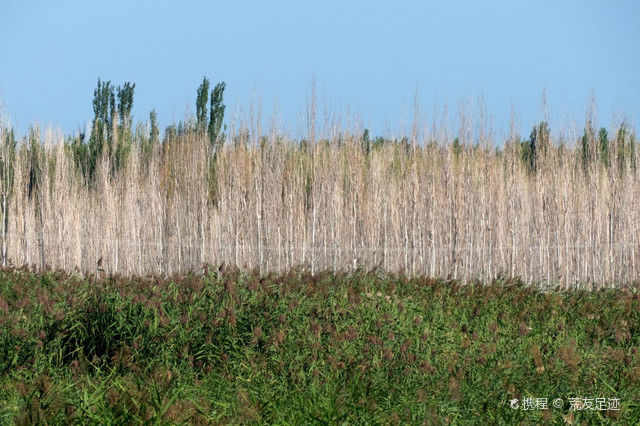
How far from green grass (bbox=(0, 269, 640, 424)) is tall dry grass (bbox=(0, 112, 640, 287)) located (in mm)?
4675

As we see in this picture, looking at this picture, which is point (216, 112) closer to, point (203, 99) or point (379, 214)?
point (203, 99)

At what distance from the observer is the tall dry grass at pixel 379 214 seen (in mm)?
12766

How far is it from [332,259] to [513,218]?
9.81 ft

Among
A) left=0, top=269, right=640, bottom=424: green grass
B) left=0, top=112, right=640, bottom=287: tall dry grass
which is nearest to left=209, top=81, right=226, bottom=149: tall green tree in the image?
left=0, top=112, right=640, bottom=287: tall dry grass

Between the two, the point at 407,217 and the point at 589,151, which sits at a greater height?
the point at 589,151

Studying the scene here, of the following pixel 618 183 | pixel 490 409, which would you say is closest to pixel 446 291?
pixel 490 409

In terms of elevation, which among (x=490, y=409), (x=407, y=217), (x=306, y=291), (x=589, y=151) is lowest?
(x=490, y=409)

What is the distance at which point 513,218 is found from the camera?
1320cm

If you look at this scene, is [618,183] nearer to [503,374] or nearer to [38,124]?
[503,374]

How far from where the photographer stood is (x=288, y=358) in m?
5.56

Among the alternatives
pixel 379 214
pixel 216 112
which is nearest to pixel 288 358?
pixel 379 214

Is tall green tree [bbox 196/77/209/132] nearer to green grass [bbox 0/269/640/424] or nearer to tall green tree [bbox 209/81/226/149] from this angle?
tall green tree [bbox 209/81/226/149]

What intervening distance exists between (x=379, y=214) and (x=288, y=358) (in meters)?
7.53

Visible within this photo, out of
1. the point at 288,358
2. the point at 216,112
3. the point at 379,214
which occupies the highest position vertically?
the point at 216,112
